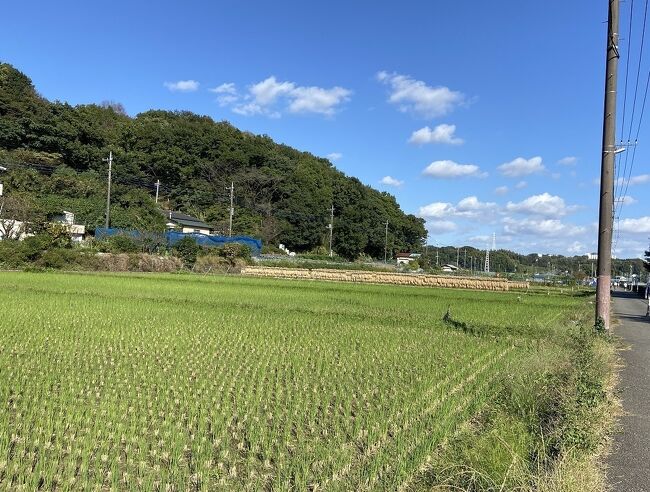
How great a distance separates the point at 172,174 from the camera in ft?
208

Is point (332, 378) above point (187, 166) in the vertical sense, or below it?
below

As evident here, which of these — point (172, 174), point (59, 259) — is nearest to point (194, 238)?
point (59, 259)

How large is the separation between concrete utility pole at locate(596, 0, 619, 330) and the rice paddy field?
5.95ft

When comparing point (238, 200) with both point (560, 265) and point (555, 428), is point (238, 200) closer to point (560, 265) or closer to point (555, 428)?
point (555, 428)

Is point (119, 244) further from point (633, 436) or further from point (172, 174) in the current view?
point (633, 436)

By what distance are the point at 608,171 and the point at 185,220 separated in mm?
50619

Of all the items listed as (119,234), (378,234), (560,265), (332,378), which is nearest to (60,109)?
(119,234)

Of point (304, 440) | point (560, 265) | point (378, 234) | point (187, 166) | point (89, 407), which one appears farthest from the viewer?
point (560, 265)

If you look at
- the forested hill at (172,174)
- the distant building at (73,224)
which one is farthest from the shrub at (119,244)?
the forested hill at (172,174)

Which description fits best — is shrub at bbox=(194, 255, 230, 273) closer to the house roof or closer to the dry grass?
the dry grass

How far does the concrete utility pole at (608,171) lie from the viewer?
37.9 feet

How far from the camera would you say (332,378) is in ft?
21.5

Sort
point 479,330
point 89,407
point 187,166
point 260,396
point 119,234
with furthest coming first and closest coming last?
point 187,166 < point 119,234 < point 479,330 < point 260,396 < point 89,407

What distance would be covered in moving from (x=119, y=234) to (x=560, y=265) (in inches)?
4981
